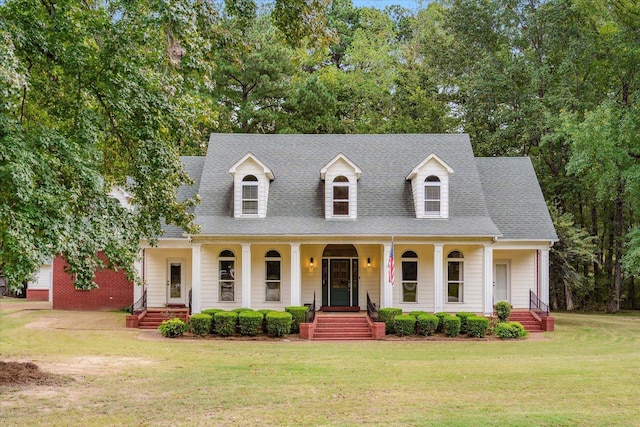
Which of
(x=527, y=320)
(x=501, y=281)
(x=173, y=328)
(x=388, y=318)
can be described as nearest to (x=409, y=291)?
(x=388, y=318)

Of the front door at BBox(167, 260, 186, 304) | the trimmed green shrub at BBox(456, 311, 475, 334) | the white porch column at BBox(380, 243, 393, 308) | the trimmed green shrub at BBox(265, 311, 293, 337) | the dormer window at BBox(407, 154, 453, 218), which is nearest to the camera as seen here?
the trimmed green shrub at BBox(265, 311, 293, 337)

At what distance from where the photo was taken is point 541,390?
11.0 meters

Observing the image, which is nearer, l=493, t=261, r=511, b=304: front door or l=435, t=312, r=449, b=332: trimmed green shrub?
l=435, t=312, r=449, b=332: trimmed green shrub

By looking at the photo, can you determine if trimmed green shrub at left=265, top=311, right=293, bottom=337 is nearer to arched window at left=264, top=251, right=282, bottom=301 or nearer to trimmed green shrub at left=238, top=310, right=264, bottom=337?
trimmed green shrub at left=238, top=310, right=264, bottom=337

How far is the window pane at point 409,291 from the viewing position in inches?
924

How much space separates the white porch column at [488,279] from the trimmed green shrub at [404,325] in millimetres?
3632

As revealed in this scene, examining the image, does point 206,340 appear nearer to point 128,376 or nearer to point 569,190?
point 128,376

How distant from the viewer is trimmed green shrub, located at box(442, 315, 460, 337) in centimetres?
2011

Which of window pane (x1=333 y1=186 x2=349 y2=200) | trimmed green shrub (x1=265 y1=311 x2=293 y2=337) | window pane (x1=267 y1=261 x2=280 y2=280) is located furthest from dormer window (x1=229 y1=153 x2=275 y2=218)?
trimmed green shrub (x1=265 y1=311 x2=293 y2=337)

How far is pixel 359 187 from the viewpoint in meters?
24.5

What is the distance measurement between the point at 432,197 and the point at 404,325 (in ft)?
18.7

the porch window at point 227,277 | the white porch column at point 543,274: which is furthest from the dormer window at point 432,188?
the porch window at point 227,277

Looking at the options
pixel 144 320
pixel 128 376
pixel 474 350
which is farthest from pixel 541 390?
pixel 144 320

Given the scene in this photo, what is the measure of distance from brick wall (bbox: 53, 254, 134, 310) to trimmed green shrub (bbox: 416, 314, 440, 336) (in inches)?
545
